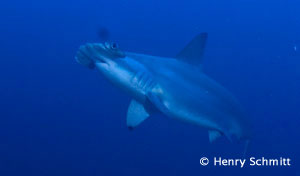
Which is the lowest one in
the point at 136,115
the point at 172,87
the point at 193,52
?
the point at 136,115

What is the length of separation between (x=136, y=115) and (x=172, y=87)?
0.53m

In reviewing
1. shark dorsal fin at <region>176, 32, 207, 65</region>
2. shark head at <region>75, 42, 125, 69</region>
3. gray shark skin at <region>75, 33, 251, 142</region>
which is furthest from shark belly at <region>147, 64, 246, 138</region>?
shark head at <region>75, 42, 125, 69</region>

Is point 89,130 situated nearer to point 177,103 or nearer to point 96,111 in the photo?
point 96,111

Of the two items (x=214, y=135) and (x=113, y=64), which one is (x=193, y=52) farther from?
(x=113, y=64)

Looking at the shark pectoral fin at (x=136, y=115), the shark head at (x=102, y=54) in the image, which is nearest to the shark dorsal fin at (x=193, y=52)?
the shark pectoral fin at (x=136, y=115)

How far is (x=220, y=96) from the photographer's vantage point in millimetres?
3354

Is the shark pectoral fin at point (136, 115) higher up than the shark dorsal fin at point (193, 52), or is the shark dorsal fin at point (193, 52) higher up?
the shark dorsal fin at point (193, 52)

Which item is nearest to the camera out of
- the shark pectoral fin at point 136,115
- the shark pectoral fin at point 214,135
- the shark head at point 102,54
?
the shark head at point 102,54

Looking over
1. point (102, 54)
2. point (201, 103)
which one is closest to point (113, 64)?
point (102, 54)

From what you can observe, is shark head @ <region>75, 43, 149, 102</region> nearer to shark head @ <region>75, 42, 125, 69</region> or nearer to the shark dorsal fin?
shark head @ <region>75, 42, 125, 69</region>

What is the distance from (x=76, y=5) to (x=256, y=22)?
14.2 m

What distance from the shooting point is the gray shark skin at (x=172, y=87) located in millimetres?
2701

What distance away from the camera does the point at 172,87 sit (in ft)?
9.92

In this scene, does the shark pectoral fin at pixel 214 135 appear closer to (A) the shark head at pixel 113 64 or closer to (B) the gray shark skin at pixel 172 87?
(B) the gray shark skin at pixel 172 87
